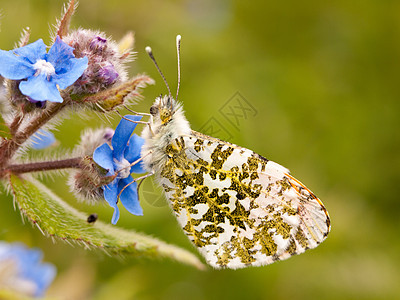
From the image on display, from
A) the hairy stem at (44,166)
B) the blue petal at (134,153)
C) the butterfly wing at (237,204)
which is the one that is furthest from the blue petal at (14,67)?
the butterfly wing at (237,204)

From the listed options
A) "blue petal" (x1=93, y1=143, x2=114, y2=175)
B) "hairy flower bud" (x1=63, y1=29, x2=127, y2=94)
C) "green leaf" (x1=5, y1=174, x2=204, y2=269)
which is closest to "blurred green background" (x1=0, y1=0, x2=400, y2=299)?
"green leaf" (x1=5, y1=174, x2=204, y2=269)

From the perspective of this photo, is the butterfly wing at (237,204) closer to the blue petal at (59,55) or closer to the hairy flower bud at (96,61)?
the hairy flower bud at (96,61)

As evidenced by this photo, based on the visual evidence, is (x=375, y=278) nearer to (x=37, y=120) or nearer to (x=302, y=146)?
(x=302, y=146)

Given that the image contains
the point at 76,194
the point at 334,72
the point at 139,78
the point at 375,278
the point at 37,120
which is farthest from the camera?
the point at 334,72

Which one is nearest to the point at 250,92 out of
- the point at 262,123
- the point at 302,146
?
the point at 262,123

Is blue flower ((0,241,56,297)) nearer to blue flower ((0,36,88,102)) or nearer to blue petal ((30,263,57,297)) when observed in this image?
blue petal ((30,263,57,297))

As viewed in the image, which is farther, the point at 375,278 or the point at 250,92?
the point at 250,92
